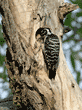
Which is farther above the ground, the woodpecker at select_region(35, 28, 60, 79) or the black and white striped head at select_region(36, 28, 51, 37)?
the black and white striped head at select_region(36, 28, 51, 37)

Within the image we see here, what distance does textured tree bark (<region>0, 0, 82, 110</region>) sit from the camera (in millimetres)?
1054

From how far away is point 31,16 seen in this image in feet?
4.06

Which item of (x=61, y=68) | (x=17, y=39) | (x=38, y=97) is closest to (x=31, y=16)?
(x=17, y=39)

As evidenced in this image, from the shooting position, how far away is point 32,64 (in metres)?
1.10

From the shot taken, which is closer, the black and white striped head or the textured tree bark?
the textured tree bark

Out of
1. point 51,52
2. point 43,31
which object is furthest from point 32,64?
point 43,31

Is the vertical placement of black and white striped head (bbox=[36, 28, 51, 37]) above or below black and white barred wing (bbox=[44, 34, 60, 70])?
above

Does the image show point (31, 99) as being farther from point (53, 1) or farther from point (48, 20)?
point (53, 1)

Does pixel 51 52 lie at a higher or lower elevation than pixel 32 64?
higher

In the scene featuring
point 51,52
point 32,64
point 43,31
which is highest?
point 43,31

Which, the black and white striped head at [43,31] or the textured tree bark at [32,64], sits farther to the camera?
the black and white striped head at [43,31]

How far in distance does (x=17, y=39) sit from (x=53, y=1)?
660mm

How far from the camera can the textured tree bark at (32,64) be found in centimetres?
105

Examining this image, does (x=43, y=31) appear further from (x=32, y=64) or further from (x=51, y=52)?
(x=32, y=64)
